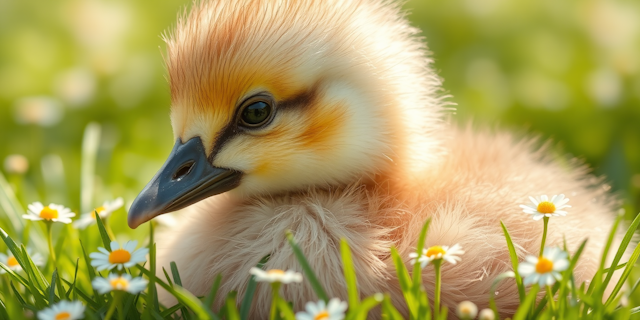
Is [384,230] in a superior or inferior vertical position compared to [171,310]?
superior

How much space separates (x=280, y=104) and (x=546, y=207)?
652 mm

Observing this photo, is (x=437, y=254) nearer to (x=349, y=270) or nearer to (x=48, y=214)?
(x=349, y=270)

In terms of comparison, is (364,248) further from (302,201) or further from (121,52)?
(121,52)

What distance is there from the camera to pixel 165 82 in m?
3.64

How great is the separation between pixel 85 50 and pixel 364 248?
2.94m

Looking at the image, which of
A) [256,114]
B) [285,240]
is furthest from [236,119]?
[285,240]

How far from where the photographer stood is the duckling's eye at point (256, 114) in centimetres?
168

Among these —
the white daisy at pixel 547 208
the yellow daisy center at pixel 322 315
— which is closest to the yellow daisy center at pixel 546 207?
the white daisy at pixel 547 208

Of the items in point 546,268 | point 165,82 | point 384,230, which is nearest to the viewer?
point 546,268

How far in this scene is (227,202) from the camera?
1.88 meters

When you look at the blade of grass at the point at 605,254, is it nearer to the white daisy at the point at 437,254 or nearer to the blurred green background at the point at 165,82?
the white daisy at the point at 437,254

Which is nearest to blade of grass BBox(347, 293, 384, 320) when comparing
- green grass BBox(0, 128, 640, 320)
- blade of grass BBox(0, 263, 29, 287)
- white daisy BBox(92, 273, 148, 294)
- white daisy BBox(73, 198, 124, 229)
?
green grass BBox(0, 128, 640, 320)

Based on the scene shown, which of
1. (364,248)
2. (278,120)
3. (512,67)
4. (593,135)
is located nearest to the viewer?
(364,248)

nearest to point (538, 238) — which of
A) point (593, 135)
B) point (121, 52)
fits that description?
point (593, 135)
